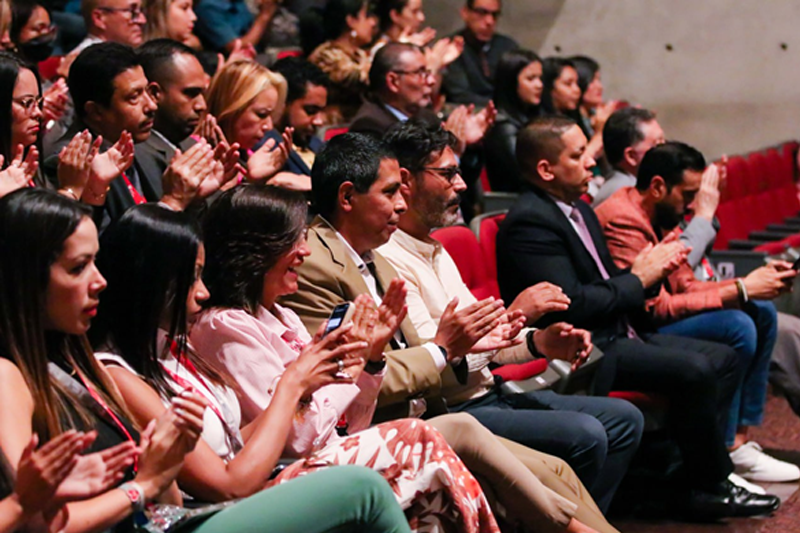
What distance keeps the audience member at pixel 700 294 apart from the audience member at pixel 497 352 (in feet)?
2.82

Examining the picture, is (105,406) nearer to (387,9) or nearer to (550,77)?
(550,77)

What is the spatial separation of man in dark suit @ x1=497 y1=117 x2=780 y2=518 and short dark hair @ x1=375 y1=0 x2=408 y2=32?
268 cm

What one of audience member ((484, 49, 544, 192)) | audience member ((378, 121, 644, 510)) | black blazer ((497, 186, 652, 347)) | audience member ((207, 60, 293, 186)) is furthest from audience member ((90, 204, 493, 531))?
audience member ((484, 49, 544, 192))

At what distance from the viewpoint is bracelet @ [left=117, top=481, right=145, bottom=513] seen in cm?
170

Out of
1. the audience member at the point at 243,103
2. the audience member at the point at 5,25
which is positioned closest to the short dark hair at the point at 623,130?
the audience member at the point at 243,103

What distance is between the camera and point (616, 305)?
11.2 ft

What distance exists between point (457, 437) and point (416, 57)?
2602 mm

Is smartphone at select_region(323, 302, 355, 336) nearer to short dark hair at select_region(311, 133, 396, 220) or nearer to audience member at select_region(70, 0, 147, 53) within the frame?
short dark hair at select_region(311, 133, 396, 220)

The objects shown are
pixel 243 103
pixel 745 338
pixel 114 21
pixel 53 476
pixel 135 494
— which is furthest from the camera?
pixel 114 21

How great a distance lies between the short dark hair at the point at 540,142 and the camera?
359 cm

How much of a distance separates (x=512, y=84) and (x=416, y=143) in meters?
2.25

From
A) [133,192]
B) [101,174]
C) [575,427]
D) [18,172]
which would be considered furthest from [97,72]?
[575,427]

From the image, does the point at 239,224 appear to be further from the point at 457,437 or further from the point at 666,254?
the point at 666,254

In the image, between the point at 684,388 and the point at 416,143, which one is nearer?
the point at 416,143
